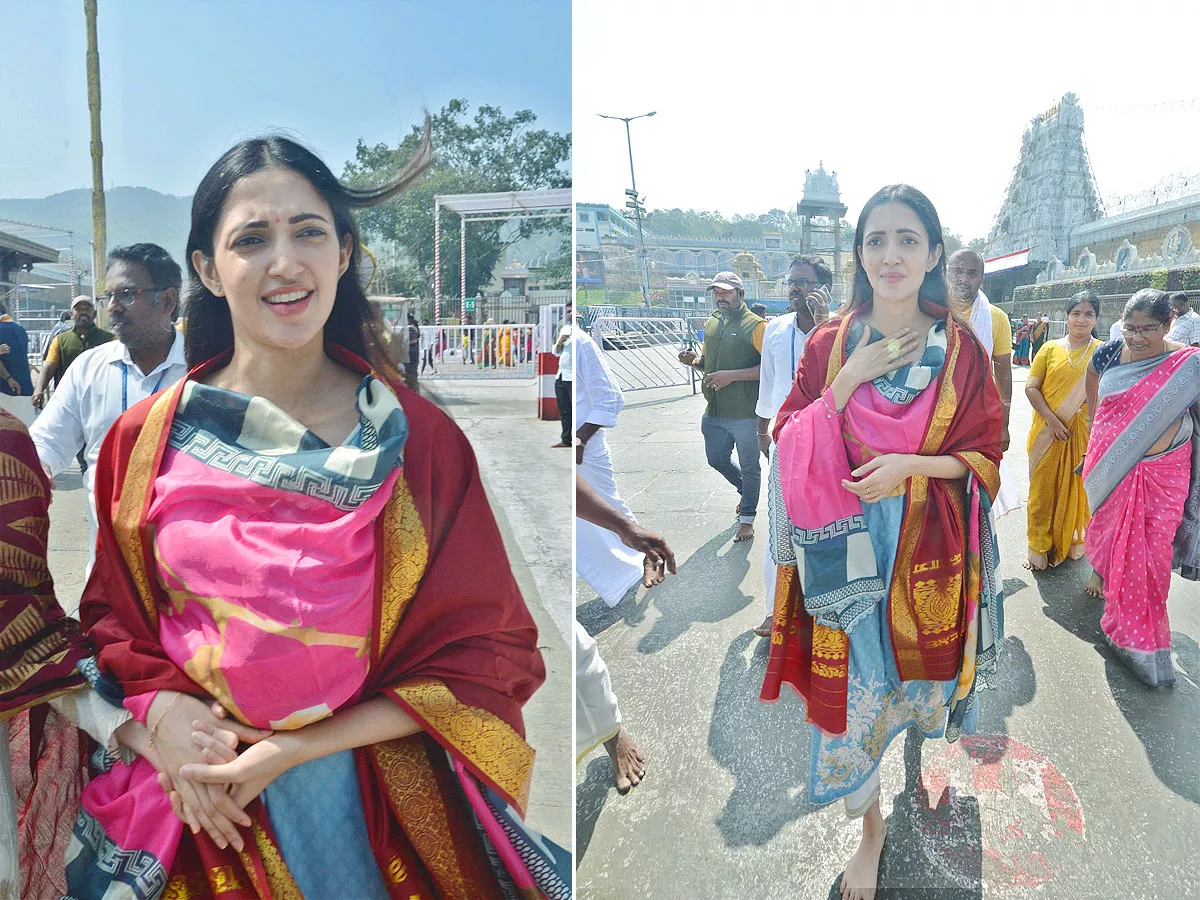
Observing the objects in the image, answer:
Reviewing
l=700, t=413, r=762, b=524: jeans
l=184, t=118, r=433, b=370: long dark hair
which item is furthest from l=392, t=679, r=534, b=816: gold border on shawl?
l=700, t=413, r=762, b=524: jeans

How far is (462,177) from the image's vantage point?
137cm

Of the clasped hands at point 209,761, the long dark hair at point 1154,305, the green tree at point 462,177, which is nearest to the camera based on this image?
the clasped hands at point 209,761

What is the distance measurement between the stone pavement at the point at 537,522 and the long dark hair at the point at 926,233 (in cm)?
88

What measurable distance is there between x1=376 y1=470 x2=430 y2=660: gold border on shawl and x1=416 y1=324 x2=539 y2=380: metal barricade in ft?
0.82

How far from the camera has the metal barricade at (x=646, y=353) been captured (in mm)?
6958

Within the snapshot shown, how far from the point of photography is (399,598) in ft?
3.78

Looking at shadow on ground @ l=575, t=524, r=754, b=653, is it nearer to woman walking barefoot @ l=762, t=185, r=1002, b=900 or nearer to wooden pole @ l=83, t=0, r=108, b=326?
woman walking barefoot @ l=762, t=185, r=1002, b=900

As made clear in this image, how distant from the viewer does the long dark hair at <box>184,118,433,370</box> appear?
1166mm

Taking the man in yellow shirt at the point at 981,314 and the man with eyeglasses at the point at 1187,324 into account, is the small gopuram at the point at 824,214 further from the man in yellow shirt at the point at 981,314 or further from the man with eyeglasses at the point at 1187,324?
the man with eyeglasses at the point at 1187,324

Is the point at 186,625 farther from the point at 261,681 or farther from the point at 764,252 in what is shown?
the point at 764,252

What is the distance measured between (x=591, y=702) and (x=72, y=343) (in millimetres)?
1444

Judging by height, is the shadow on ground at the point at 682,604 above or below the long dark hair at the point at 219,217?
below

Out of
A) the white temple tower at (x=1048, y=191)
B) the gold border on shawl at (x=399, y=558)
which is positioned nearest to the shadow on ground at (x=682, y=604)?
the white temple tower at (x=1048, y=191)

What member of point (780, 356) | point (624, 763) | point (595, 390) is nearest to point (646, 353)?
point (780, 356)
